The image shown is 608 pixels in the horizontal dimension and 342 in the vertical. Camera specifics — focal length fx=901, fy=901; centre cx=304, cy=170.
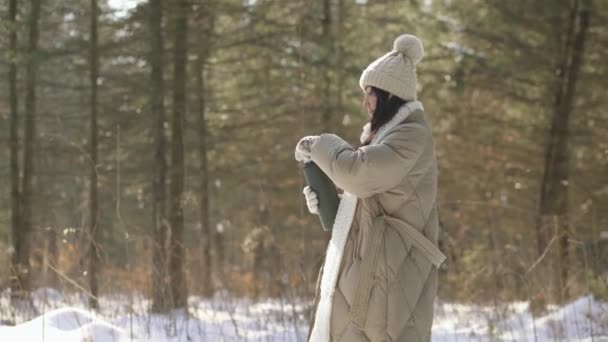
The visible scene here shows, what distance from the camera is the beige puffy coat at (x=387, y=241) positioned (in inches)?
130

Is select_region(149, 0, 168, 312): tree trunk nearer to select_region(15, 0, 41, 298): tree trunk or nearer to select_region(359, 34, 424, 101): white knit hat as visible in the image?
select_region(15, 0, 41, 298): tree trunk

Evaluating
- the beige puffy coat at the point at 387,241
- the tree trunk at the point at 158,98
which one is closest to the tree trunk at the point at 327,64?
the tree trunk at the point at 158,98

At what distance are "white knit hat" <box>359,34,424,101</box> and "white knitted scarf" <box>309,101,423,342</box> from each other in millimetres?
64

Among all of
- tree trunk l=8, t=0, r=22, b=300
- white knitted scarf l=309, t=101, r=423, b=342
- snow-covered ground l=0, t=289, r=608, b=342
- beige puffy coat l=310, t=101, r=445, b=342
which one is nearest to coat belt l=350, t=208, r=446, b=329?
beige puffy coat l=310, t=101, r=445, b=342

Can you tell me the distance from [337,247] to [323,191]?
23 cm

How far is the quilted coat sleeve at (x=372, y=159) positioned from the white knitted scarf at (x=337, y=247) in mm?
67

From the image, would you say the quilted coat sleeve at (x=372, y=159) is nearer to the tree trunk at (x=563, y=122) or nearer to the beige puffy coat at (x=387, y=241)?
the beige puffy coat at (x=387, y=241)

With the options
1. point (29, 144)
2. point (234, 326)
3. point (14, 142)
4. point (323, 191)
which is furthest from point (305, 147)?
point (29, 144)

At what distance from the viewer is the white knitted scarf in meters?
3.42

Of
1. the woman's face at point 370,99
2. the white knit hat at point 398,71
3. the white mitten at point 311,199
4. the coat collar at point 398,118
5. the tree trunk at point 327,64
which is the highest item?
the tree trunk at point 327,64

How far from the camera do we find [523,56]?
13.0 meters

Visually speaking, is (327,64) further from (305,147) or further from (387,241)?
(387,241)

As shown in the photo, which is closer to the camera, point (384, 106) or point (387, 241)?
point (387, 241)

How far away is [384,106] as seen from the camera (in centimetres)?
348
